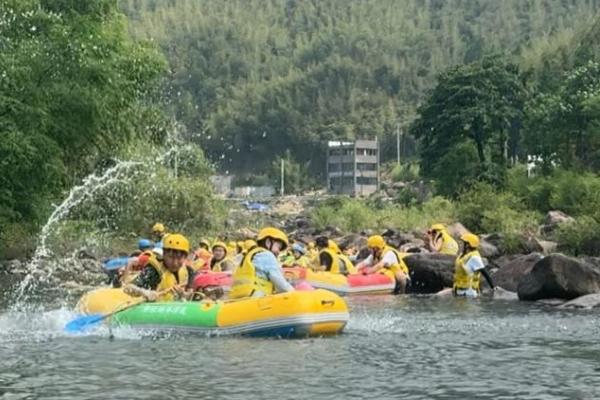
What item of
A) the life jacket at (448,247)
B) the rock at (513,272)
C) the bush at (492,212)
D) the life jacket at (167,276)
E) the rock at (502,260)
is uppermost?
the bush at (492,212)

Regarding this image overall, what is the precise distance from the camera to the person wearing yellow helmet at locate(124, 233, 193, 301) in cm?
1459

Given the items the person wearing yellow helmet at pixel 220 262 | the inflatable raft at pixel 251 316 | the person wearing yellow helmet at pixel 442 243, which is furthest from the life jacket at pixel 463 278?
the inflatable raft at pixel 251 316

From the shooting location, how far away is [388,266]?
892 inches

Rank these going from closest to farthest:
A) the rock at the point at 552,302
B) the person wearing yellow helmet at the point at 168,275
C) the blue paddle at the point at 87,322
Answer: the person wearing yellow helmet at the point at 168,275
the blue paddle at the point at 87,322
the rock at the point at 552,302

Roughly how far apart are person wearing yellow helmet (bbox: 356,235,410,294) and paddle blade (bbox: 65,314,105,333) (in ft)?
28.4

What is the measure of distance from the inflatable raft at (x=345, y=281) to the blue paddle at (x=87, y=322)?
241 inches

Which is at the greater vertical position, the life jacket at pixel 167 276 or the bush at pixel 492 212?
the bush at pixel 492 212

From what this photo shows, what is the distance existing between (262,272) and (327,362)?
2607 millimetres

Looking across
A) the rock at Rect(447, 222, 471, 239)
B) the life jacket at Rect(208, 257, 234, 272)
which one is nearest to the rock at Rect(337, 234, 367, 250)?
the rock at Rect(447, 222, 471, 239)

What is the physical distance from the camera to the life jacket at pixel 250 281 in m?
14.2

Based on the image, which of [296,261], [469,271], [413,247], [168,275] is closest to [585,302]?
[469,271]

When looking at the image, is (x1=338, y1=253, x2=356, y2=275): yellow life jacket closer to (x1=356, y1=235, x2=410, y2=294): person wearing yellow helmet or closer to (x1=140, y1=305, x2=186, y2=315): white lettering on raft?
(x1=356, y1=235, x2=410, y2=294): person wearing yellow helmet

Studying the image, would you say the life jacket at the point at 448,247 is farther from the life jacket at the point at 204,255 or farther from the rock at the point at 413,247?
the life jacket at the point at 204,255

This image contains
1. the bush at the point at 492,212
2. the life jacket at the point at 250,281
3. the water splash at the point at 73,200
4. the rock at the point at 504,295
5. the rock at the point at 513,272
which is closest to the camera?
the life jacket at the point at 250,281
